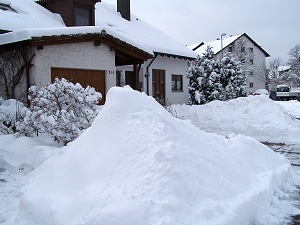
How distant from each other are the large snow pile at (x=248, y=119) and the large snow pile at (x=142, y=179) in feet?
20.5

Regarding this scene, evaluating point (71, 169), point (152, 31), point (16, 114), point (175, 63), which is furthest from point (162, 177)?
point (152, 31)

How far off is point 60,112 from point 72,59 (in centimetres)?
408

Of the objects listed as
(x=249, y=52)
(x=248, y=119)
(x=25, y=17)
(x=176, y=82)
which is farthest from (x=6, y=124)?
(x=249, y=52)

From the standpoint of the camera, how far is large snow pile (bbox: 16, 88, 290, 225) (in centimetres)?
325

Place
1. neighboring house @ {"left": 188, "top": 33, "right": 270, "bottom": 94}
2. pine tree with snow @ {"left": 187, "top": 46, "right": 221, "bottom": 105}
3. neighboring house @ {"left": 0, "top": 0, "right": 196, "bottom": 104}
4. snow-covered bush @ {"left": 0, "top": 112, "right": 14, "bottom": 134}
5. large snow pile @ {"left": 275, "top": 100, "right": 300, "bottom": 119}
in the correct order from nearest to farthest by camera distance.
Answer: snow-covered bush @ {"left": 0, "top": 112, "right": 14, "bottom": 134} < neighboring house @ {"left": 0, "top": 0, "right": 196, "bottom": 104} < pine tree with snow @ {"left": 187, "top": 46, "right": 221, "bottom": 105} < large snow pile @ {"left": 275, "top": 100, "right": 300, "bottom": 119} < neighboring house @ {"left": 188, "top": 33, "right": 270, "bottom": 94}

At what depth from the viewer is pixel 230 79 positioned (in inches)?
682

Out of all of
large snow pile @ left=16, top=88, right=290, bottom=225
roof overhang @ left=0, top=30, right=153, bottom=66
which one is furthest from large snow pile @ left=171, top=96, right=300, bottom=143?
large snow pile @ left=16, top=88, right=290, bottom=225

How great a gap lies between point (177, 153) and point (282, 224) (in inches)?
63.3

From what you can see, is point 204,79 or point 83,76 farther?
point 204,79

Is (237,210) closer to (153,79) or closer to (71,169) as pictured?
(71,169)

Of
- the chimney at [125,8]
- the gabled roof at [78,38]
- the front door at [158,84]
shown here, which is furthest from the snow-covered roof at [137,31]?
the gabled roof at [78,38]

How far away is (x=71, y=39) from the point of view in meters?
10.1

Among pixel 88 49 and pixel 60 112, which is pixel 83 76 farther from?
pixel 60 112

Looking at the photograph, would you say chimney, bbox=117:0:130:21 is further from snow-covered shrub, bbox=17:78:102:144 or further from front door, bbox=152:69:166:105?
snow-covered shrub, bbox=17:78:102:144
